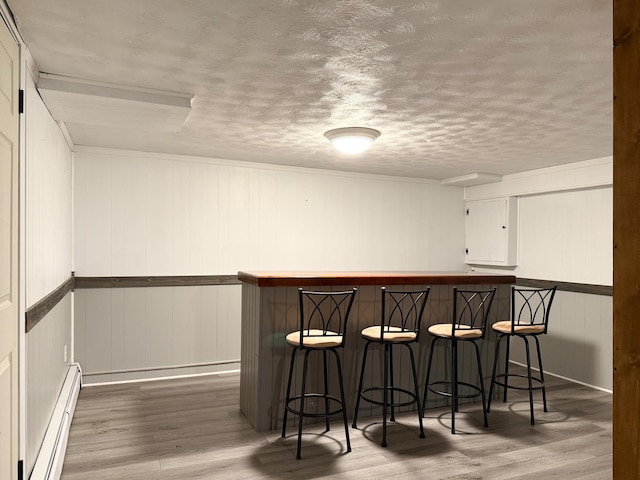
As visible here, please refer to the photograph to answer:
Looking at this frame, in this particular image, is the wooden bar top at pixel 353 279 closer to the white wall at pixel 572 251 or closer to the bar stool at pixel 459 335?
the bar stool at pixel 459 335

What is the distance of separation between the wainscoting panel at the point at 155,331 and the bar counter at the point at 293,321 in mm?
1271

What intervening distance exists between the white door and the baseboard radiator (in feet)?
1.31

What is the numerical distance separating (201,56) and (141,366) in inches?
133

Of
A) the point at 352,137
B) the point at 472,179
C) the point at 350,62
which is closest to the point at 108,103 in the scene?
the point at 350,62

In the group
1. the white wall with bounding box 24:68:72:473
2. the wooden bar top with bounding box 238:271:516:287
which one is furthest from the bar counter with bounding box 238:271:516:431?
the white wall with bounding box 24:68:72:473

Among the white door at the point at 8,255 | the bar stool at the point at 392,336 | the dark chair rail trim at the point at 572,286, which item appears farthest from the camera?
the dark chair rail trim at the point at 572,286

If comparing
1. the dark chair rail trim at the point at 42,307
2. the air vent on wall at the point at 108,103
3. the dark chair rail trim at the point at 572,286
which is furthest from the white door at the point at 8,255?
the dark chair rail trim at the point at 572,286

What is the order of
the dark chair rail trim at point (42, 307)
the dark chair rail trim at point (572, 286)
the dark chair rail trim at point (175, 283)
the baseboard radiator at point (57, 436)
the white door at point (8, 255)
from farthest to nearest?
the dark chair rail trim at point (572, 286) → the dark chair rail trim at point (175, 283) → the baseboard radiator at point (57, 436) → the dark chair rail trim at point (42, 307) → the white door at point (8, 255)

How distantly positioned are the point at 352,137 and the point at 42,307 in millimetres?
2355

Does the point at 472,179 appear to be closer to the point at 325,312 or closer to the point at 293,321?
the point at 325,312

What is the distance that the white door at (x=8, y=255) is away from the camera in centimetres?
172

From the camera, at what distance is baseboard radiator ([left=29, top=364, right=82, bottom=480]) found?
2.30 metres

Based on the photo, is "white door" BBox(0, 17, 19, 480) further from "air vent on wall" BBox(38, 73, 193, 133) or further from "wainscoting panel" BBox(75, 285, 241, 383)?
"wainscoting panel" BBox(75, 285, 241, 383)

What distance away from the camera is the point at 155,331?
4551 mm
